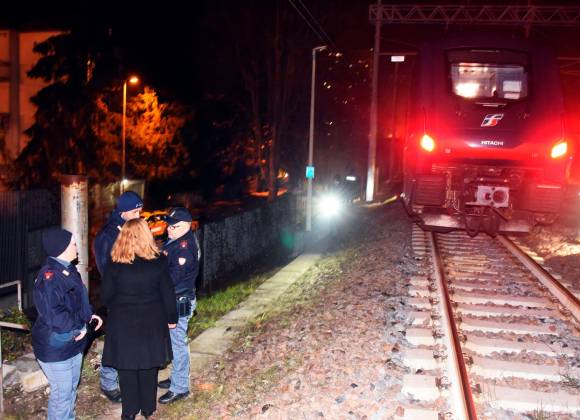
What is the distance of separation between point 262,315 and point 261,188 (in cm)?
3943

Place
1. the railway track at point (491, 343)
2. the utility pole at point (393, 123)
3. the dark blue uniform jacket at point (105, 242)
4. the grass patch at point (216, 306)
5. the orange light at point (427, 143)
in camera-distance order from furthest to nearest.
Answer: the utility pole at point (393, 123) → the orange light at point (427, 143) → the grass patch at point (216, 306) → the dark blue uniform jacket at point (105, 242) → the railway track at point (491, 343)

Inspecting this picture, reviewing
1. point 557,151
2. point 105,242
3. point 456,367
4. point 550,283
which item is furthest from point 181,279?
point 557,151

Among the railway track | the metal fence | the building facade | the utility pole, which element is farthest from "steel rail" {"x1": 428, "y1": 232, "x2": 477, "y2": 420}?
the utility pole

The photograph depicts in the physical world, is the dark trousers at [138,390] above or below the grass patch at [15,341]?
above

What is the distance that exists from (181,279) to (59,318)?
1232mm

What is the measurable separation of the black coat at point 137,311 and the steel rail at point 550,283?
4830 mm

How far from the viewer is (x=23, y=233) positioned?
991 centimetres

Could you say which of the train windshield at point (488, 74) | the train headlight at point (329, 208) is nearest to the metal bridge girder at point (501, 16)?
the train headlight at point (329, 208)

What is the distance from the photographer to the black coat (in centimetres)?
447

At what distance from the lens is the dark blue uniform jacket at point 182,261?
5207 mm

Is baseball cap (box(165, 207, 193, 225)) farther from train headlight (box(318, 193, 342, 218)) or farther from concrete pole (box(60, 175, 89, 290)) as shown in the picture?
train headlight (box(318, 193, 342, 218))

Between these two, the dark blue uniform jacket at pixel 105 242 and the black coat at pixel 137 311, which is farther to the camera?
the dark blue uniform jacket at pixel 105 242

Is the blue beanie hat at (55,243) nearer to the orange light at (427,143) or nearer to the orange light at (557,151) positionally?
the orange light at (427,143)

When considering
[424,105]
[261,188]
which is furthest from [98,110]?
[261,188]
